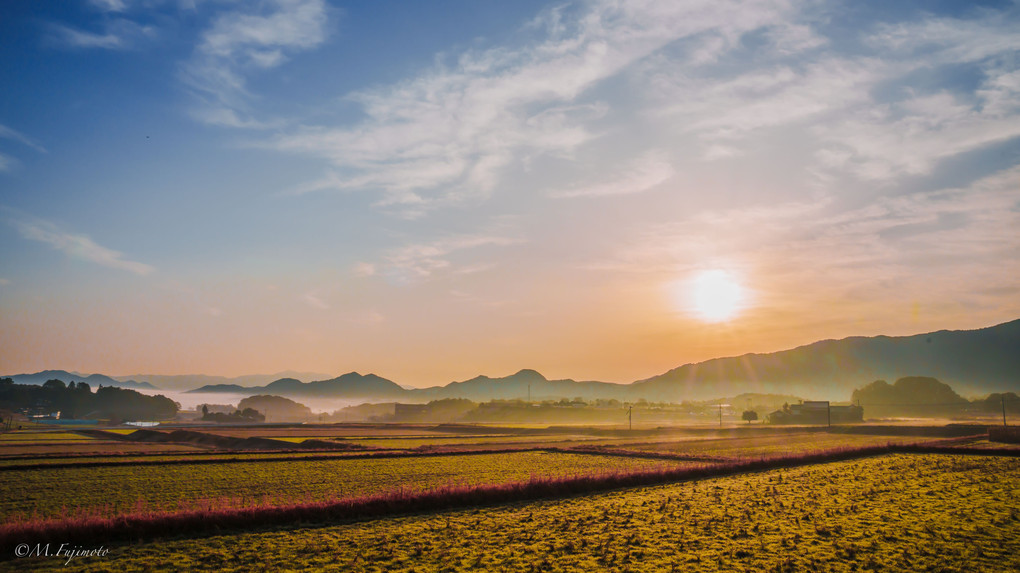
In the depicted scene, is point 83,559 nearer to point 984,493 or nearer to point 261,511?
point 261,511

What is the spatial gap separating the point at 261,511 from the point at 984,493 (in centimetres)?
2961

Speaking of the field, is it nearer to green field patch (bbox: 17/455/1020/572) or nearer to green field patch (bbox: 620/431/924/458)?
green field patch (bbox: 17/455/1020/572)

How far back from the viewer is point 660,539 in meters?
16.8

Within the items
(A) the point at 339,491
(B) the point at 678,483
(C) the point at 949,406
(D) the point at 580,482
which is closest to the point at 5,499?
(A) the point at 339,491

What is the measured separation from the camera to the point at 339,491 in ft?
→ 87.8

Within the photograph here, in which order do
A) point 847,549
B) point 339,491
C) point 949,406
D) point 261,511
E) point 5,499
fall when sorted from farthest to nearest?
point 949,406
point 339,491
point 5,499
point 261,511
point 847,549

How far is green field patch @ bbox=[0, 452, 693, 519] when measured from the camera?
23594 mm

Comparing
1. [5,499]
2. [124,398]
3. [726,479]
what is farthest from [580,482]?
[124,398]

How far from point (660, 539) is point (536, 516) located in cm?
525

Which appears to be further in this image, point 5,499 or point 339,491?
point 339,491

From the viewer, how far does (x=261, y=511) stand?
62.0 ft

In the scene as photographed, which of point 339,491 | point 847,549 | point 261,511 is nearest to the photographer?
point 847,549

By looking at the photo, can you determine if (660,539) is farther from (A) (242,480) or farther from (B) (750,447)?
(B) (750,447)

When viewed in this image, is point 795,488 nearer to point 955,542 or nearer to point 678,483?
point 678,483
